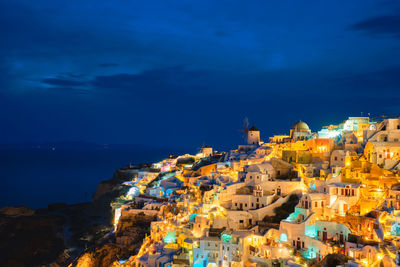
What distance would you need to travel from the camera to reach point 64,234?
55500 millimetres

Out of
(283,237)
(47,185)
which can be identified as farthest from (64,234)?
(47,185)

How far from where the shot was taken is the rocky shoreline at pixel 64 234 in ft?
134

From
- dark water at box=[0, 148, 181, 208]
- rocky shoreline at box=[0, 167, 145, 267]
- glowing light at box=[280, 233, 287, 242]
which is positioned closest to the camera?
glowing light at box=[280, 233, 287, 242]

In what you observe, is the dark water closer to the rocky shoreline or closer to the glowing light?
the rocky shoreline

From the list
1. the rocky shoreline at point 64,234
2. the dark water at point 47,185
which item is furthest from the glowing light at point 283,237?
the dark water at point 47,185

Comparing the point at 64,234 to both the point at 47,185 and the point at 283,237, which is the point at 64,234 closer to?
the point at 283,237

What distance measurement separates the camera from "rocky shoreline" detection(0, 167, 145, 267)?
4072 centimetres

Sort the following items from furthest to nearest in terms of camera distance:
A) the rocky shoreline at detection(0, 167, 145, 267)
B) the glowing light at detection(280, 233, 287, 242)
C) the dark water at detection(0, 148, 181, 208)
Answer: the dark water at detection(0, 148, 181, 208), the rocky shoreline at detection(0, 167, 145, 267), the glowing light at detection(280, 233, 287, 242)

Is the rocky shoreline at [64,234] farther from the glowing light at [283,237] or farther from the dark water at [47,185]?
the dark water at [47,185]

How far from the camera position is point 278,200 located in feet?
104

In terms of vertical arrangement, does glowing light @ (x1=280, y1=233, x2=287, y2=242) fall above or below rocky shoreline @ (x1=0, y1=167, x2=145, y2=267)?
above

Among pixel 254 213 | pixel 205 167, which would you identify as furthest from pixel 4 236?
pixel 254 213

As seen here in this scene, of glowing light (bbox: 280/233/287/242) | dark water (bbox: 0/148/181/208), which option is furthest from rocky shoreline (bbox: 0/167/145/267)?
dark water (bbox: 0/148/181/208)

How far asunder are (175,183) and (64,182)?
73.4 m
